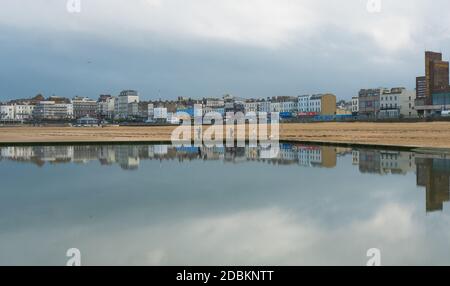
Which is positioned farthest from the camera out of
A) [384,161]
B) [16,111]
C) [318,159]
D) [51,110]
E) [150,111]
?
[16,111]

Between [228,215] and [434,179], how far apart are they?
943cm

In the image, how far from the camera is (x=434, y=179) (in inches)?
672

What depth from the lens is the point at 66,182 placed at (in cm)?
1828

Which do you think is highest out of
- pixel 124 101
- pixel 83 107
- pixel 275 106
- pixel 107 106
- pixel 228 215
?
pixel 124 101

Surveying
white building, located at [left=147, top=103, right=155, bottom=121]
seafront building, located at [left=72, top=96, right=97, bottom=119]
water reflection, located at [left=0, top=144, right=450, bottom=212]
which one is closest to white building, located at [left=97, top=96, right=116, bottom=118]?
seafront building, located at [left=72, top=96, right=97, bottom=119]

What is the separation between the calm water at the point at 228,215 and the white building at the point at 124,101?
151543 mm

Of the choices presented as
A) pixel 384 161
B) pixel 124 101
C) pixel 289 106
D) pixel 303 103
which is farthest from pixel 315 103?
pixel 384 161

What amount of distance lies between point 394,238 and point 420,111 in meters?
92.3

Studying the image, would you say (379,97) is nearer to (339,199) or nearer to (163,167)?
(163,167)

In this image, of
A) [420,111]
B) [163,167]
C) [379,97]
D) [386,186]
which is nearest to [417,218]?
[386,186]

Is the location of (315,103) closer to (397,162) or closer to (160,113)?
(160,113)

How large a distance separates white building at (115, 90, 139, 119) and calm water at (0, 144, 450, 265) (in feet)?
497

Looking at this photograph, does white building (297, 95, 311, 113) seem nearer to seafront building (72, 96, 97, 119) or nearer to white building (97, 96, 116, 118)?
white building (97, 96, 116, 118)

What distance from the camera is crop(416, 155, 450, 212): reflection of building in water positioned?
1302cm
